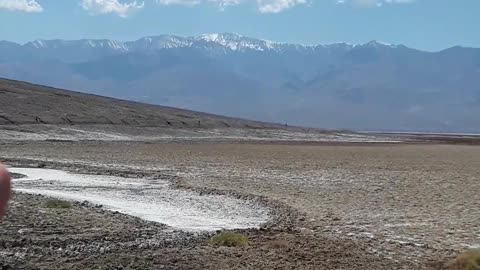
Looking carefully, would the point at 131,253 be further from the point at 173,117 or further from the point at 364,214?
the point at 173,117

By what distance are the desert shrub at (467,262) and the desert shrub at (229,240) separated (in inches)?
124

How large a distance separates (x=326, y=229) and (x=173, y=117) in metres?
69.6

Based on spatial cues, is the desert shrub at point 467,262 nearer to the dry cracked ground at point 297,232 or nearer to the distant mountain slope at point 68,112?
the dry cracked ground at point 297,232

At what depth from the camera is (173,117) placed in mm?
83188

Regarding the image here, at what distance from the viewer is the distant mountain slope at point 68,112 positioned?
64.3 meters

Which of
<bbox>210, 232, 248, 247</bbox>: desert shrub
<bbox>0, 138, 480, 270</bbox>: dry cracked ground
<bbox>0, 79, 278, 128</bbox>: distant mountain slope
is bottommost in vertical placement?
<bbox>0, 138, 480, 270</bbox>: dry cracked ground

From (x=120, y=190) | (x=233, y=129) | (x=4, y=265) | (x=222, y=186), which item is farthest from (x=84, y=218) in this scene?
(x=233, y=129)

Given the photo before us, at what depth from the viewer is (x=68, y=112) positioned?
227 feet

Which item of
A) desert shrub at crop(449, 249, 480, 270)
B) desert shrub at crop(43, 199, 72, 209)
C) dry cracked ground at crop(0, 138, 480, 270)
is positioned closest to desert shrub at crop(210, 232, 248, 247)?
dry cracked ground at crop(0, 138, 480, 270)

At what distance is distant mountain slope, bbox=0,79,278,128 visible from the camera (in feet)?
211

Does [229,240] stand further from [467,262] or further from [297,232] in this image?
[467,262]

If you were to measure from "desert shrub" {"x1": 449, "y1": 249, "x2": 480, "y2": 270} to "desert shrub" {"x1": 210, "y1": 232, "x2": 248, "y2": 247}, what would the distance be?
3.15m

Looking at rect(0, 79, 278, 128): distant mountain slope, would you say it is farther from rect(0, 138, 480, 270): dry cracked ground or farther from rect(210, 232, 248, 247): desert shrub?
rect(210, 232, 248, 247): desert shrub

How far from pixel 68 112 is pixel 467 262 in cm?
6187
